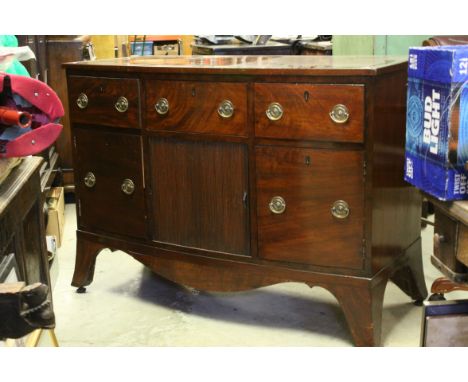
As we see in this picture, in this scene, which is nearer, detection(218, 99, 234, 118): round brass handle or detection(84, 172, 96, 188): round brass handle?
detection(218, 99, 234, 118): round brass handle

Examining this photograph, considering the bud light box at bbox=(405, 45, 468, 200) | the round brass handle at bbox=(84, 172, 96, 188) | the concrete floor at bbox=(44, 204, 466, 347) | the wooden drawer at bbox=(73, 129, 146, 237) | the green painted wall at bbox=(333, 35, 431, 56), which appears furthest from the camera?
the green painted wall at bbox=(333, 35, 431, 56)

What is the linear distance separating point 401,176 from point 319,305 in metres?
0.63

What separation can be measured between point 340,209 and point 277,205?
21 cm

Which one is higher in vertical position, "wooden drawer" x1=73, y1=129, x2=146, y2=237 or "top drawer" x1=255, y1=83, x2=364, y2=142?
"top drawer" x1=255, y1=83, x2=364, y2=142

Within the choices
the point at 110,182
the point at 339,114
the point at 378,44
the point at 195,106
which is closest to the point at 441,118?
the point at 339,114

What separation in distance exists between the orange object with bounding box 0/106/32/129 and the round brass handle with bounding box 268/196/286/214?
112 cm

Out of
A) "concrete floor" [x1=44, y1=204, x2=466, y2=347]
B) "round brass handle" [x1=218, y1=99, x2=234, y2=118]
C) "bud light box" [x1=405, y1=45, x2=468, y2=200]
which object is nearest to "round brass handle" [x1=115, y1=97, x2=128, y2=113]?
"round brass handle" [x1=218, y1=99, x2=234, y2=118]

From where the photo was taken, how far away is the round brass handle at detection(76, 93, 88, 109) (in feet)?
7.97

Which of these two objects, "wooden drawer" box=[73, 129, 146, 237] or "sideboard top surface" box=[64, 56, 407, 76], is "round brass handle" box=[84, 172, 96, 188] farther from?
"sideboard top surface" box=[64, 56, 407, 76]

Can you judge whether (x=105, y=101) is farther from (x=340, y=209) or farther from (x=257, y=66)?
(x=340, y=209)

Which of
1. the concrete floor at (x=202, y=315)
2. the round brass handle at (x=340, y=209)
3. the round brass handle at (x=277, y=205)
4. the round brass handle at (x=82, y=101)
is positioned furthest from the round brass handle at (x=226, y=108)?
the concrete floor at (x=202, y=315)
